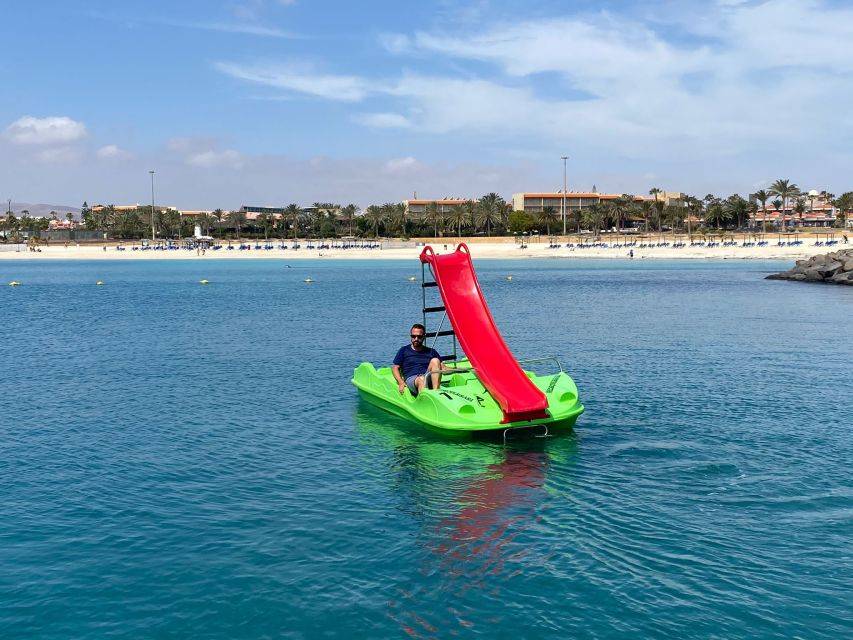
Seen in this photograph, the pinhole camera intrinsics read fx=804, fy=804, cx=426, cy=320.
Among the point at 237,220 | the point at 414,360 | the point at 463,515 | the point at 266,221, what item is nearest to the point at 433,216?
the point at 266,221

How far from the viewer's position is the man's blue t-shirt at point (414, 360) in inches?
702

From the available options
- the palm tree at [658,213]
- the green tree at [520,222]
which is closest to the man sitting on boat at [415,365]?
the green tree at [520,222]

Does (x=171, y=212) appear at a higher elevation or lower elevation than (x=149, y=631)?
higher

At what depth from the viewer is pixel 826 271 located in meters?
69.6

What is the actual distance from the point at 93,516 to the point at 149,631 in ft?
13.4

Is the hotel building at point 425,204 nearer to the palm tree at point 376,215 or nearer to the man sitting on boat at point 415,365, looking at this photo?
Answer: the palm tree at point 376,215

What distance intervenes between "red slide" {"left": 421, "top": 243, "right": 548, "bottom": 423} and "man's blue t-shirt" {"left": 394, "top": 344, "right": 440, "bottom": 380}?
84cm

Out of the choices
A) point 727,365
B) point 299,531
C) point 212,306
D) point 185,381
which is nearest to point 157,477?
point 299,531

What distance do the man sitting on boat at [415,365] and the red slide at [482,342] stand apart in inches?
34.5

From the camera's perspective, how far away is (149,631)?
29.2 feet

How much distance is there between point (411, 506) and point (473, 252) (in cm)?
13052

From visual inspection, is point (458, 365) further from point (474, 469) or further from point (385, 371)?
point (474, 469)

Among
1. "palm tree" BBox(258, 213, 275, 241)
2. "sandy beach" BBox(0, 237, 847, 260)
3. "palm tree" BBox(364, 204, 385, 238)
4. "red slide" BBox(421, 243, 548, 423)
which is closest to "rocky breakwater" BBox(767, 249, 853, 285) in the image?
"sandy beach" BBox(0, 237, 847, 260)

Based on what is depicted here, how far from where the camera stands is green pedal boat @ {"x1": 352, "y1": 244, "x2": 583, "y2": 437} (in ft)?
51.8
